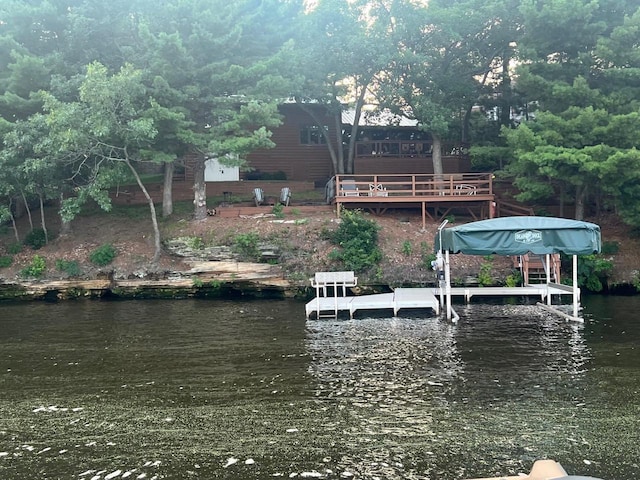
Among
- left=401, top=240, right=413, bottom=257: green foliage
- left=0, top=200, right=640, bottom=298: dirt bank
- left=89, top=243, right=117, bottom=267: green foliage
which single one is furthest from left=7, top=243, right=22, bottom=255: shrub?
left=401, top=240, right=413, bottom=257: green foliage

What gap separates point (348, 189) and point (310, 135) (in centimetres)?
926

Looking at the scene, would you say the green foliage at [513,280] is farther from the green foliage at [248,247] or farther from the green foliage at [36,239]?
the green foliage at [36,239]

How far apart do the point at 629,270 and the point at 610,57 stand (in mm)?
8240

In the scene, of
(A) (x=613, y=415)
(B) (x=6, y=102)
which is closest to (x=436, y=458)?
(A) (x=613, y=415)

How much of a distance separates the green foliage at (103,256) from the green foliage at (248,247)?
5368 millimetres

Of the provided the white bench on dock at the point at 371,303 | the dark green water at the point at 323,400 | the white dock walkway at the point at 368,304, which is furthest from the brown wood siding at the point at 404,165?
the dark green water at the point at 323,400

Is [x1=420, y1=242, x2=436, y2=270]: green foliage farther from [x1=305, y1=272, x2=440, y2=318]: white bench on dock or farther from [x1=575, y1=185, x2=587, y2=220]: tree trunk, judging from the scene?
[x1=575, y1=185, x2=587, y2=220]: tree trunk

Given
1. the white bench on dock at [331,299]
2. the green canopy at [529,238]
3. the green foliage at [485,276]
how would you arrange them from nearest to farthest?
1. the green canopy at [529,238]
2. the white bench on dock at [331,299]
3. the green foliage at [485,276]

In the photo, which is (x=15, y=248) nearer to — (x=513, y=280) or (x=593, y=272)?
(x=513, y=280)

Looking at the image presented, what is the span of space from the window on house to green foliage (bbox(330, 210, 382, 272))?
11.8 meters

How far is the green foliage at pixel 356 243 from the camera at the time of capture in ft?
69.0

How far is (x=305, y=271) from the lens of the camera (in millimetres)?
21297

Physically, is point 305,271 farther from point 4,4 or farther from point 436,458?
point 4,4

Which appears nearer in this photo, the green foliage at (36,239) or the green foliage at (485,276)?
the green foliage at (485,276)
